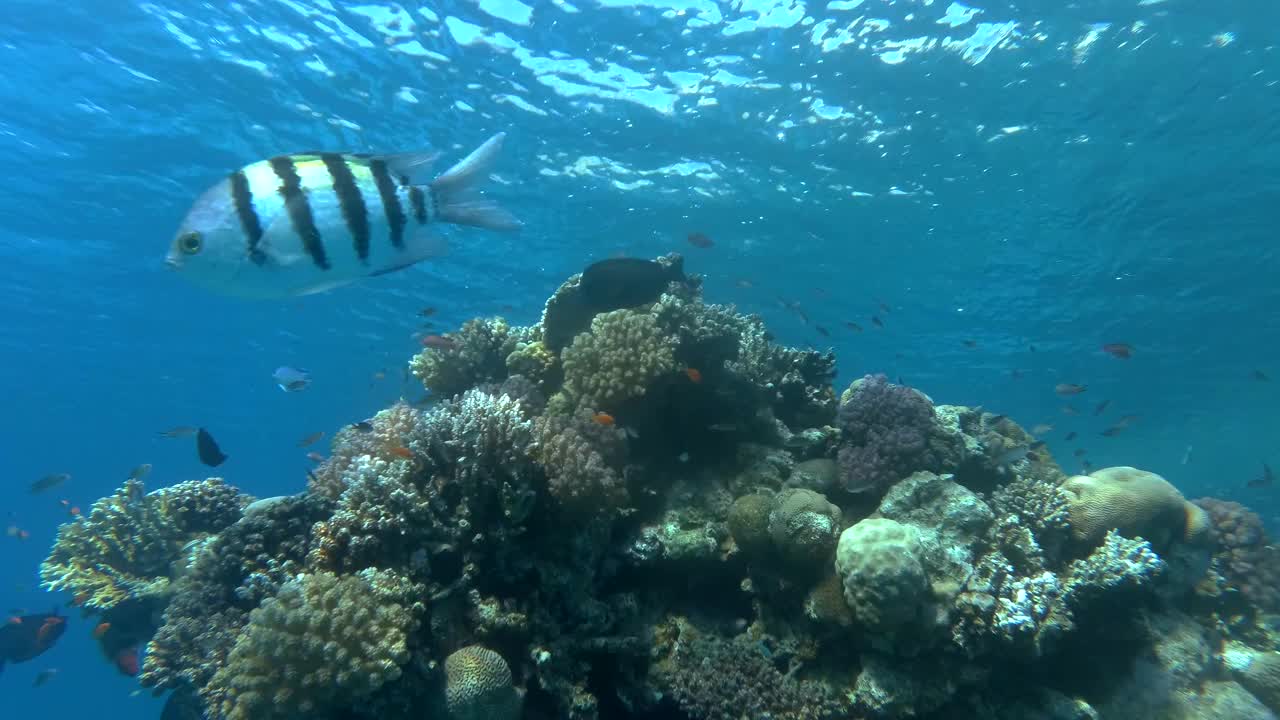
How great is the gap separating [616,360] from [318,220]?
3.79 m

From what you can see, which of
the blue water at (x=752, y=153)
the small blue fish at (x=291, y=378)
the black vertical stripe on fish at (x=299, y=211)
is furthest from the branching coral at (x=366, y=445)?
the blue water at (x=752, y=153)

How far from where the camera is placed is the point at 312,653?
162 inches

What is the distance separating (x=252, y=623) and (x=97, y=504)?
696 cm

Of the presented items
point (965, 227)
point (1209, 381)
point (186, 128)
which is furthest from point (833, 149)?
point (1209, 381)

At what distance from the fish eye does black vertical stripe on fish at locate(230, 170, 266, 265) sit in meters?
0.18

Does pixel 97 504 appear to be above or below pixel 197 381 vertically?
above

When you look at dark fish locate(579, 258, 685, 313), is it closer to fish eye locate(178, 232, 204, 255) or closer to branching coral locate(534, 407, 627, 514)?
branching coral locate(534, 407, 627, 514)

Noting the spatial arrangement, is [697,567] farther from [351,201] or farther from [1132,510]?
[1132,510]

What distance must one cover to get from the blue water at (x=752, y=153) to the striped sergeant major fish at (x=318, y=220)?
13.7m

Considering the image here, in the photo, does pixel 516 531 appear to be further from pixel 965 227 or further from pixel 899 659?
pixel 965 227

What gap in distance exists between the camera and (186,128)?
1947cm

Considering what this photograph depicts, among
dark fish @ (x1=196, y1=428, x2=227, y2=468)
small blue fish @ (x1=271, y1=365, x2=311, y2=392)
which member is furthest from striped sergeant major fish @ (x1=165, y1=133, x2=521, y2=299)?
small blue fish @ (x1=271, y1=365, x2=311, y2=392)

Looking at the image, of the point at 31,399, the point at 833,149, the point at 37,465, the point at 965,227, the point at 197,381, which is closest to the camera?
the point at 833,149

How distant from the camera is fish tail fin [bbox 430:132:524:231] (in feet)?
9.92
